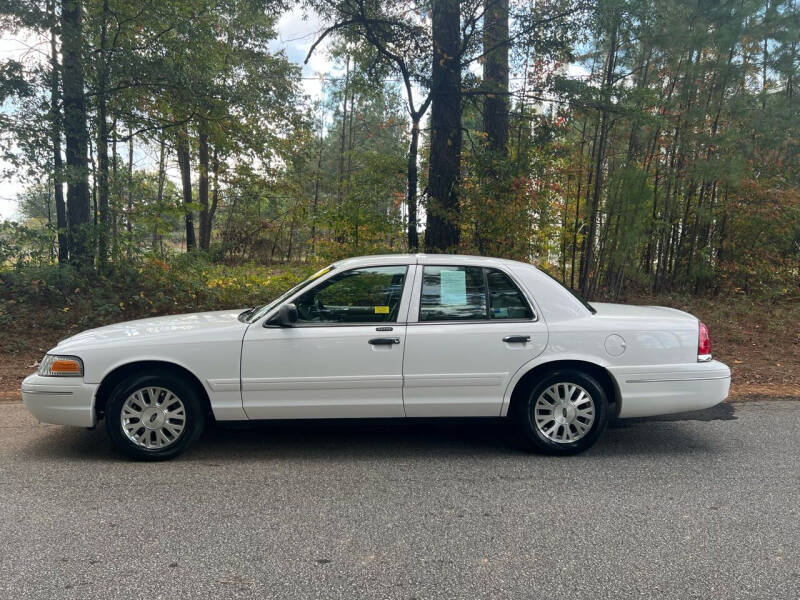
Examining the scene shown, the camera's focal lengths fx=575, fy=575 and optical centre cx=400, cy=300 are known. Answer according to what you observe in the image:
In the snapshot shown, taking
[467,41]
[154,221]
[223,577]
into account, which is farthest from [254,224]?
[223,577]

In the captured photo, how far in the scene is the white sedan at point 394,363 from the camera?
443 cm

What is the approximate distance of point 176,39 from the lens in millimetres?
10297

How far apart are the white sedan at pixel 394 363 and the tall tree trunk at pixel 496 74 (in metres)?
6.45

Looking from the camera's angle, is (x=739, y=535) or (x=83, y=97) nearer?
(x=739, y=535)

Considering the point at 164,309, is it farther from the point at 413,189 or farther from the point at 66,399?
the point at 66,399

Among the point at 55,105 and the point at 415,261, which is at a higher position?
the point at 55,105

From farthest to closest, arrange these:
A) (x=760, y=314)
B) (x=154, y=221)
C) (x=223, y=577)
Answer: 1. (x=760, y=314)
2. (x=154, y=221)
3. (x=223, y=577)

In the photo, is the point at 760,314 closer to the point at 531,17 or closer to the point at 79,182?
the point at 531,17

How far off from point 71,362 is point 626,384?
4.35 meters

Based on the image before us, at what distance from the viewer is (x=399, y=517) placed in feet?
11.6

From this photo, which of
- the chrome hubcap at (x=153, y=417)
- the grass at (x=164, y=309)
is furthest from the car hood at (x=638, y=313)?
the chrome hubcap at (x=153, y=417)

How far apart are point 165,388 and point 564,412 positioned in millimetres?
3141

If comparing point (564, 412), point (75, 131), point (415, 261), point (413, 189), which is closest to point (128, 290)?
point (75, 131)

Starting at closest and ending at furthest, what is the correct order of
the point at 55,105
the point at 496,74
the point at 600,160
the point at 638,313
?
the point at 638,313 → the point at 55,105 → the point at 496,74 → the point at 600,160
